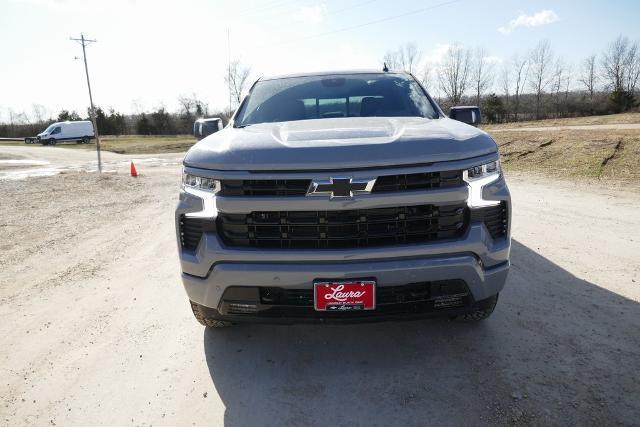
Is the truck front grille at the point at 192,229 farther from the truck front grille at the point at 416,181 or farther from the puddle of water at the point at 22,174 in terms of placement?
the puddle of water at the point at 22,174

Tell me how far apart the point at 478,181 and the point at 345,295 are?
3.15ft

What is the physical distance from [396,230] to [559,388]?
1.24 m

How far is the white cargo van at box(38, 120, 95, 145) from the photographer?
151 feet

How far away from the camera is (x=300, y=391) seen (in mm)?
2422

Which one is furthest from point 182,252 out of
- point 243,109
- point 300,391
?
point 243,109

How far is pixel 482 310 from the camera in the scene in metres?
2.58

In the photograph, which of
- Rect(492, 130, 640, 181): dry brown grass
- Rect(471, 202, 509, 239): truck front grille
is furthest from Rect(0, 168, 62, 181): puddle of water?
Rect(471, 202, 509, 239): truck front grille

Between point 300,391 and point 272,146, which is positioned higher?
point 272,146

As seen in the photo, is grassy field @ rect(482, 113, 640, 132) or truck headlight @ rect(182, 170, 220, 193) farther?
grassy field @ rect(482, 113, 640, 132)

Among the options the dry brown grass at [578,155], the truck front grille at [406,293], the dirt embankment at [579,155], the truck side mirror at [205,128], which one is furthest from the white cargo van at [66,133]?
the truck front grille at [406,293]

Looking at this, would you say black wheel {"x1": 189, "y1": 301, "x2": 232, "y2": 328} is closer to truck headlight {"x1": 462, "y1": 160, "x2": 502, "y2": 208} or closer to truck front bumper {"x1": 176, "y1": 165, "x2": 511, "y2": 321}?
truck front bumper {"x1": 176, "y1": 165, "x2": 511, "y2": 321}

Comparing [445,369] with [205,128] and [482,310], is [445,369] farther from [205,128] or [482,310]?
[205,128]

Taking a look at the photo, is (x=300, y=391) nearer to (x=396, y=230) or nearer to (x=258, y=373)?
(x=258, y=373)

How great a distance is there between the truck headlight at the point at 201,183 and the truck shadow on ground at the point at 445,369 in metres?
1.13
